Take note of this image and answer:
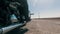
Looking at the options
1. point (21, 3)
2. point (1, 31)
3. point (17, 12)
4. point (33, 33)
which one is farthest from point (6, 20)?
point (33, 33)

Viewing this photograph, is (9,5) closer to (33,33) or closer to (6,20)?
(6,20)

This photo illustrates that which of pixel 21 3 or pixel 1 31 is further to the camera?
pixel 21 3

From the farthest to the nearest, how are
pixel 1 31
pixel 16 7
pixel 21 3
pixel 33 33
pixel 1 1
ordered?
pixel 33 33 → pixel 21 3 → pixel 16 7 → pixel 1 1 → pixel 1 31

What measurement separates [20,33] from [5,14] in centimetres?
210

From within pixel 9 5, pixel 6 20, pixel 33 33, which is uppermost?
pixel 9 5

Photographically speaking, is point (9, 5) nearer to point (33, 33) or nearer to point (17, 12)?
point (17, 12)

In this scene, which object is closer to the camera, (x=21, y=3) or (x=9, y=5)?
(x=9, y=5)

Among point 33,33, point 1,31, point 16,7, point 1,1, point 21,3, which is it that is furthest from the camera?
point 33,33

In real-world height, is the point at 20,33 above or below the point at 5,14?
below

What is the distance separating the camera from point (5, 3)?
344 inches

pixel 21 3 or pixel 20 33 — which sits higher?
pixel 21 3

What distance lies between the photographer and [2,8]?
344 inches

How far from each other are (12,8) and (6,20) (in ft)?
1.80

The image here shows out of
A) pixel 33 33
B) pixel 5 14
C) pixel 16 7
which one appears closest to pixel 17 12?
pixel 16 7
